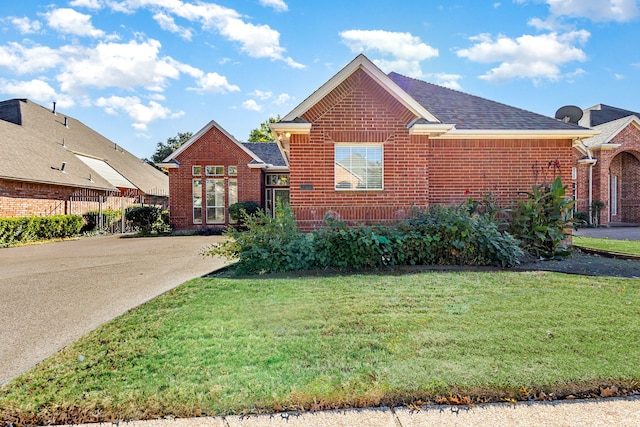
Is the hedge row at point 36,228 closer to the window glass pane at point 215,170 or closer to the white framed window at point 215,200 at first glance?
the white framed window at point 215,200

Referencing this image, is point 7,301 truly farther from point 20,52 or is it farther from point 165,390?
point 20,52

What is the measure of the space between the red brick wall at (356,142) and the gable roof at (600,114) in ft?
75.2

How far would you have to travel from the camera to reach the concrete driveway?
12.6 feet

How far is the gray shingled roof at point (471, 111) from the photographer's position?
995 centimetres

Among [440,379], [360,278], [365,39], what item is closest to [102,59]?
[365,39]

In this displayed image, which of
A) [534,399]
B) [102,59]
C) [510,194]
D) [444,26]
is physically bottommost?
[534,399]

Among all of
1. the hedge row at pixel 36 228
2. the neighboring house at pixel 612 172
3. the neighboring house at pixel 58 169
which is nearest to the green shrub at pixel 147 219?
the neighboring house at pixel 58 169

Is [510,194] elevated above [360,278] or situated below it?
above

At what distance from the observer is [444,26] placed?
32.6 feet

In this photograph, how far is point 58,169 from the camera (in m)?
18.9

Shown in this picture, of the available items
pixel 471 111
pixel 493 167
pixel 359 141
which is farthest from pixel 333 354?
pixel 471 111

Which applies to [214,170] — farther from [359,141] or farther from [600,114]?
[600,114]

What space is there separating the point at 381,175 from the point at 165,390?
779 centimetres

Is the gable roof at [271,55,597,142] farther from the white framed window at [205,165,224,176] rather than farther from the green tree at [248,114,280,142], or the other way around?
the green tree at [248,114,280,142]
